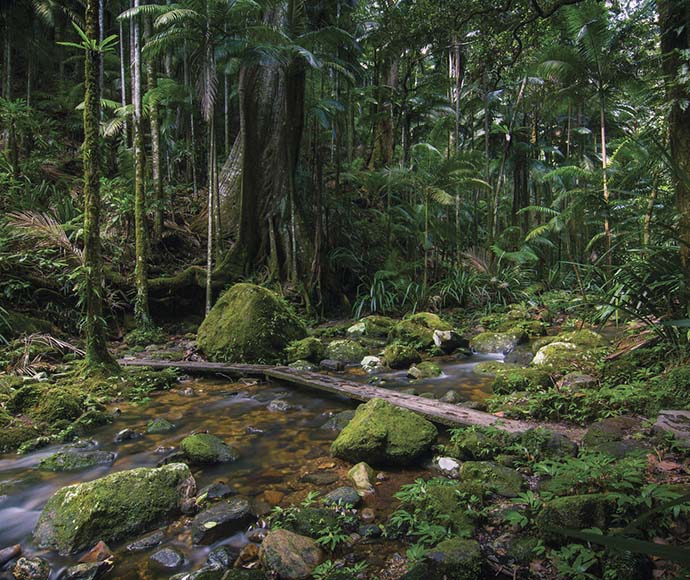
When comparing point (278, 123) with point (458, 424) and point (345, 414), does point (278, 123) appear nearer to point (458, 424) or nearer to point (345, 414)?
point (345, 414)

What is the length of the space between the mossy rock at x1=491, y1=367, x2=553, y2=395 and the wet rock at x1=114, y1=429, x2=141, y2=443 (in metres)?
3.91

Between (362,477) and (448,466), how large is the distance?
0.68 m

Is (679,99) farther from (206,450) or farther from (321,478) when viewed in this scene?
(206,450)

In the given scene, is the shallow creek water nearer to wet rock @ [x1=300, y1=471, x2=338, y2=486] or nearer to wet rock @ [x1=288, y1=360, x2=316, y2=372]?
Result: wet rock @ [x1=300, y1=471, x2=338, y2=486]

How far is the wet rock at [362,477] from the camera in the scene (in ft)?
11.1

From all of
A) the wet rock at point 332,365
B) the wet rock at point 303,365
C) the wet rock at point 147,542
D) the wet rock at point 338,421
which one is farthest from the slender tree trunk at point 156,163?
the wet rock at point 147,542

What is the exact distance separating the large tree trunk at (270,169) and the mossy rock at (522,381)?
7040 mm

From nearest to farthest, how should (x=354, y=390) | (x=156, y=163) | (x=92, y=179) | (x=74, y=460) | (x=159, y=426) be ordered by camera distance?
(x=74, y=460) → (x=159, y=426) → (x=354, y=390) → (x=92, y=179) → (x=156, y=163)

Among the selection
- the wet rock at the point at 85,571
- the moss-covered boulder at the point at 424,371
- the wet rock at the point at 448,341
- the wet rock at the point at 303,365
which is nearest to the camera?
the wet rock at the point at 85,571

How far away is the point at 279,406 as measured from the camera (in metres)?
5.47

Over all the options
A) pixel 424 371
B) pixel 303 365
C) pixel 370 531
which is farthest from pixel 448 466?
pixel 303 365

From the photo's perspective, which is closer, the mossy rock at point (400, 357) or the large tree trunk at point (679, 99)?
the large tree trunk at point (679, 99)

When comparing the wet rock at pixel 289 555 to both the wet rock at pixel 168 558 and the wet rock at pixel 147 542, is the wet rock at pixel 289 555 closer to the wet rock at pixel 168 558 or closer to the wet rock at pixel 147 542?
the wet rock at pixel 168 558

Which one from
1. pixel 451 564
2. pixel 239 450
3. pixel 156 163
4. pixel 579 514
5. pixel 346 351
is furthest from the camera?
pixel 156 163
